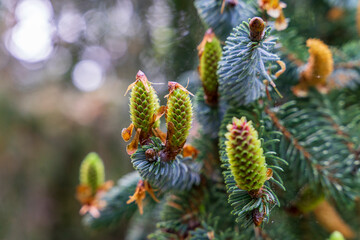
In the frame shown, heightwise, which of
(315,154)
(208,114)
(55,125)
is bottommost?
(315,154)

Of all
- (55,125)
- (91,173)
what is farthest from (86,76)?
(91,173)

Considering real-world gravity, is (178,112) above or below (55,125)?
below

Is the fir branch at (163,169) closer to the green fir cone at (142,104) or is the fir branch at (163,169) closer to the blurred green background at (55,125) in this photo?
the green fir cone at (142,104)

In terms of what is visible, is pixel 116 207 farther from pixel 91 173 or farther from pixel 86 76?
pixel 86 76

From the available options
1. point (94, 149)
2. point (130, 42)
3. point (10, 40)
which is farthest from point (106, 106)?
point (10, 40)

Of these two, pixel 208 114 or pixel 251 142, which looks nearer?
pixel 251 142

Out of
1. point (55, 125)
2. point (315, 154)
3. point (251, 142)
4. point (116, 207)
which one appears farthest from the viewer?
point (55, 125)
